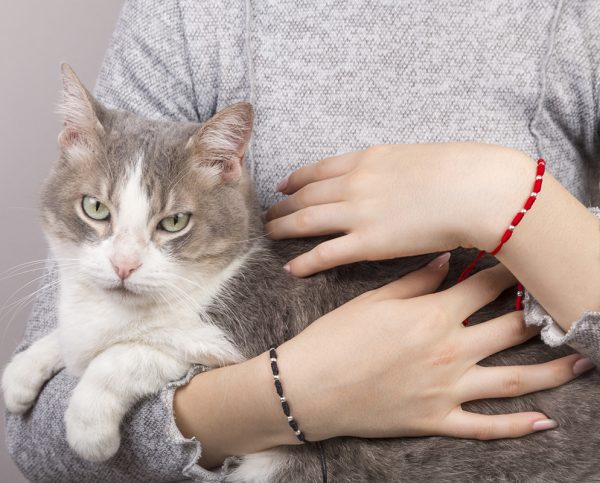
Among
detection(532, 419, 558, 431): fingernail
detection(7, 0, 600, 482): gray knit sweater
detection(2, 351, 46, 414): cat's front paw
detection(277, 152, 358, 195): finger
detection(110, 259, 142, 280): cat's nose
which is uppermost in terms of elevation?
detection(7, 0, 600, 482): gray knit sweater

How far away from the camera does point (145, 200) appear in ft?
3.32

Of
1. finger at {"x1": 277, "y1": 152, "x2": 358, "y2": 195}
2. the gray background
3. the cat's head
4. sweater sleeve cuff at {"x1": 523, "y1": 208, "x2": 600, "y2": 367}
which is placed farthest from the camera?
the gray background

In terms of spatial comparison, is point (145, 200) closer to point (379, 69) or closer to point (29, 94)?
point (379, 69)

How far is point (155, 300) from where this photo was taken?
1.03 meters

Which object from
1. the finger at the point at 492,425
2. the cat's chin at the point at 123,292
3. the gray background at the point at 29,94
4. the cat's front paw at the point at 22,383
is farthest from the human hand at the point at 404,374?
the gray background at the point at 29,94

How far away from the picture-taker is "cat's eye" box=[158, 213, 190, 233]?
1040 mm

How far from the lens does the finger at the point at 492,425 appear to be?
971 mm

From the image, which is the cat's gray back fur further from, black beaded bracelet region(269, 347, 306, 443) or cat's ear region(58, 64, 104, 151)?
cat's ear region(58, 64, 104, 151)

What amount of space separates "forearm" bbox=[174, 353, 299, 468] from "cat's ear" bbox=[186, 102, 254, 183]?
35cm

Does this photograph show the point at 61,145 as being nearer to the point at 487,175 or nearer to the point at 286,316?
the point at 286,316

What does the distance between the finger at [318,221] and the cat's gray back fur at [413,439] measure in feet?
0.26

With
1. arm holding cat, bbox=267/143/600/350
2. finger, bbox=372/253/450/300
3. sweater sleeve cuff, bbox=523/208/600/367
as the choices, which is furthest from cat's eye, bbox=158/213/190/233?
sweater sleeve cuff, bbox=523/208/600/367

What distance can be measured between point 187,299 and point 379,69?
582 millimetres

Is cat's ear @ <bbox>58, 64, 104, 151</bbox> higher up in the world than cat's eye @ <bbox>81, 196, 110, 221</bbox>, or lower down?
higher up
